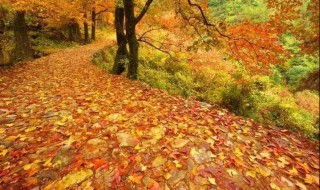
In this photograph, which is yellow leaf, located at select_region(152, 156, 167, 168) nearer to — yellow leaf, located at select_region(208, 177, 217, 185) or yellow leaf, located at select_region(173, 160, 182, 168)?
yellow leaf, located at select_region(173, 160, 182, 168)

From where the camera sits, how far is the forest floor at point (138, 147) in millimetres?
2977

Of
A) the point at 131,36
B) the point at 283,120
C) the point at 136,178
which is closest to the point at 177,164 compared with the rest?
the point at 136,178

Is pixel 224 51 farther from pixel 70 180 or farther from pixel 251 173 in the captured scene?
pixel 70 180

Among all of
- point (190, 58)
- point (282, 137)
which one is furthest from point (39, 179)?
point (190, 58)

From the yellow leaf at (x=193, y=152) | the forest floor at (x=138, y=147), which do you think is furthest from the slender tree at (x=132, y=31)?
the yellow leaf at (x=193, y=152)

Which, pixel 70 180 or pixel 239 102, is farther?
pixel 239 102

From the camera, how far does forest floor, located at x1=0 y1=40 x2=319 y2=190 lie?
298 cm

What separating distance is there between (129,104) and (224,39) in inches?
140

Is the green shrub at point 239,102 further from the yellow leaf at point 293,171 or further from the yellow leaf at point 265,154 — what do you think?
the yellow leaf at point 293,171

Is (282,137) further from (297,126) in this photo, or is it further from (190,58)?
(190,58)

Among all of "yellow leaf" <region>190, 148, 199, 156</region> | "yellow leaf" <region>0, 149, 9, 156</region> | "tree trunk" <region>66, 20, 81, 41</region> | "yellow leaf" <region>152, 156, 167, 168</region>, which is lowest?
"tree trunk" <region>66, 20, 81, 41</region>

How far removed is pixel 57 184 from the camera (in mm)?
2820

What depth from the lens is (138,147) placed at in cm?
362

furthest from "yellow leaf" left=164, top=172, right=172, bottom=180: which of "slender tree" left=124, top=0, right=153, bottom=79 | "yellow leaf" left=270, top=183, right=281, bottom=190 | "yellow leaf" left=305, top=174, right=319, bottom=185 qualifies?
"slender tree" left=124, top=0, right=153, bottom=79
